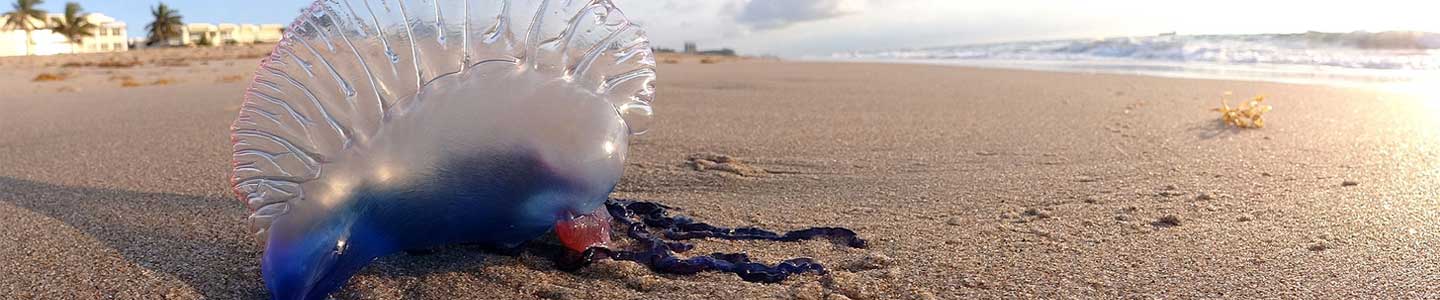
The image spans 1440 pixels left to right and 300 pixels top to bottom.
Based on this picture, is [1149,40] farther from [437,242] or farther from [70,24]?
[70,24]

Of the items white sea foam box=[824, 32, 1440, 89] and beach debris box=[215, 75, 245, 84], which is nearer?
beach debris box=[215, 75, 245, 84]

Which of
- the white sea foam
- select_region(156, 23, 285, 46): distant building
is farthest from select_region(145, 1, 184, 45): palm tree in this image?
the white sea foam

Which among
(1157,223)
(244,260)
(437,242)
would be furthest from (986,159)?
(244,260)

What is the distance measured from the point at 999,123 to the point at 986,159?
1.08m

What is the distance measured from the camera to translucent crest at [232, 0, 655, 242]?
1.30 meters

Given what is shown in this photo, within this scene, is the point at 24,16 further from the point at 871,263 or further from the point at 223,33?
the point at 871,263

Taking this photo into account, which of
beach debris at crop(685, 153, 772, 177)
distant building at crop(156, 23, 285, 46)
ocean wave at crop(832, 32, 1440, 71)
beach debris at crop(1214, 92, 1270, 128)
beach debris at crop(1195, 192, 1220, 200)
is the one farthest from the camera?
distant building at crop(156, 23, 285, 46)

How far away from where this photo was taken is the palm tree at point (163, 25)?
39906mm

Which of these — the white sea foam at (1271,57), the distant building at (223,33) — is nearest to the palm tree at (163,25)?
the distant building at (223,33)

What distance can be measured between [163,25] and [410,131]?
151 ft

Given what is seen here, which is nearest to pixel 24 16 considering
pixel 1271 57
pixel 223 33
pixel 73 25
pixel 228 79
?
pixel 73 25

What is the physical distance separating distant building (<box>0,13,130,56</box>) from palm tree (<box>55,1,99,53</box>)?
179mm

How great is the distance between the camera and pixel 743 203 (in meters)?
2.27

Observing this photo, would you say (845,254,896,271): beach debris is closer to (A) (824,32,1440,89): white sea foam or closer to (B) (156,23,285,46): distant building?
(A) (824,32,1440,89): white sea foam
